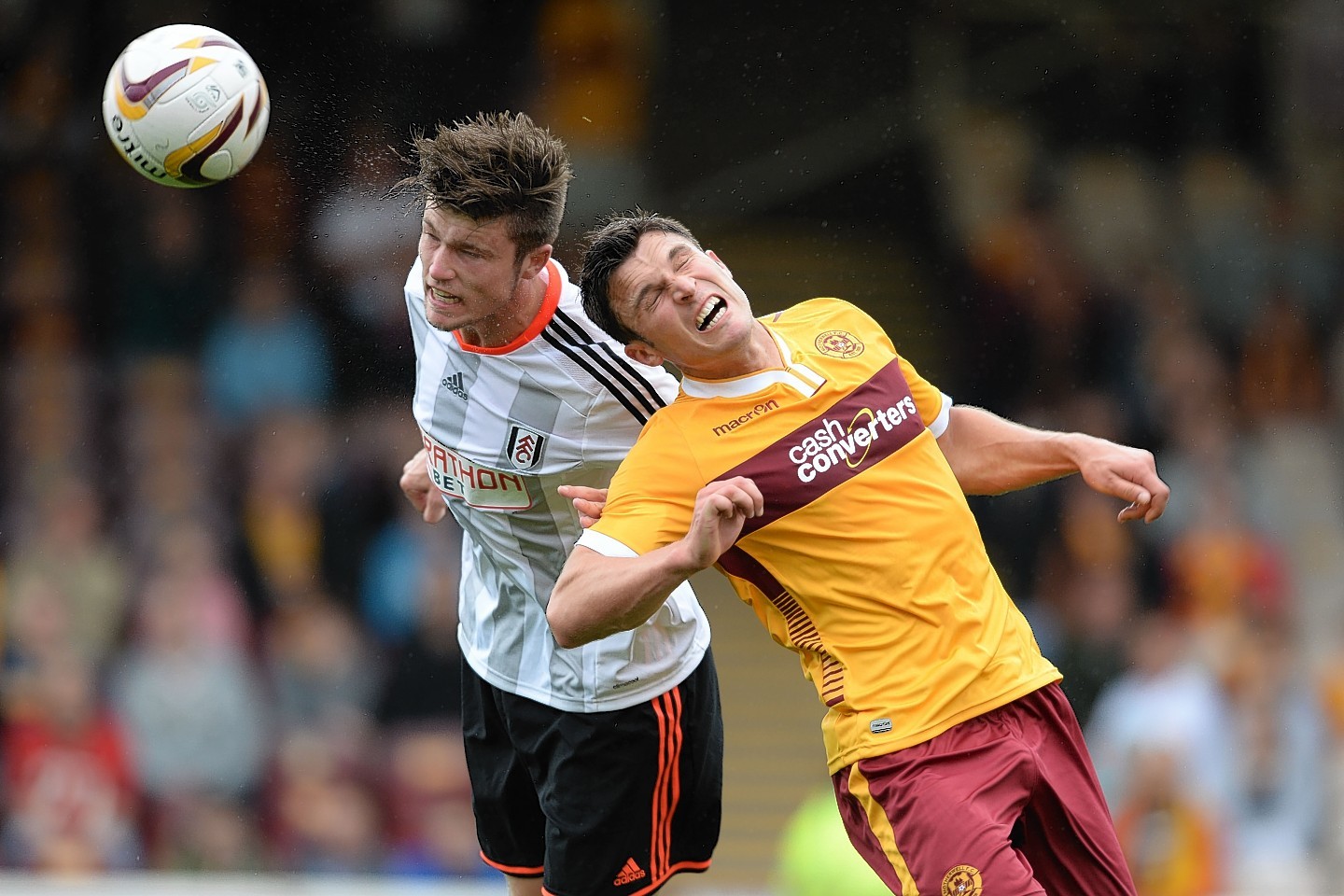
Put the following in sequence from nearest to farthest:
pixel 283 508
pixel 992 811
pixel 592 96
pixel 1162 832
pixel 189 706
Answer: pixel 992 811 < pixel 1162 832 < pixel 189 706 < pixel 283 508 < pixel 592 96

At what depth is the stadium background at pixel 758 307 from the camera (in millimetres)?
8156

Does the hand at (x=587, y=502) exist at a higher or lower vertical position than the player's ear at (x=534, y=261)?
lower

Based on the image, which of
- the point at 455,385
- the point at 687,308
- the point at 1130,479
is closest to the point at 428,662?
the point at 455,385

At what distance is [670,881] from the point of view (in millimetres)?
4586

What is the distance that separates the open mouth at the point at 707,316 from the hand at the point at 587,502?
1.37 ft

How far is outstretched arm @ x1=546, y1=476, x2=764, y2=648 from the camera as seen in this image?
10.7 ft

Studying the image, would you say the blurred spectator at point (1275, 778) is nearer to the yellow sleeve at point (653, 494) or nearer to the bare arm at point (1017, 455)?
the bare arm at point (1017, 455)

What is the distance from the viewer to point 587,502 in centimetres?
357

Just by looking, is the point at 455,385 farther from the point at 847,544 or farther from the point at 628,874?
the point at 628,874

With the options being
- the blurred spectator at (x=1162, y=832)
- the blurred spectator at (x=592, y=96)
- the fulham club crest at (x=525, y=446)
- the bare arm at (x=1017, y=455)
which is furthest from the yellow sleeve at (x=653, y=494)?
the blurred spectator at (x=592, y=96)

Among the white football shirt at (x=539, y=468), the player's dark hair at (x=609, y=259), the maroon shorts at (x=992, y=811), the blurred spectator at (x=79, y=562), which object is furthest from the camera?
the blurred spectator at (x=79, y=562)

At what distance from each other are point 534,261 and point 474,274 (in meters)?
0.16

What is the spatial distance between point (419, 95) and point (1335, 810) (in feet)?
20.9

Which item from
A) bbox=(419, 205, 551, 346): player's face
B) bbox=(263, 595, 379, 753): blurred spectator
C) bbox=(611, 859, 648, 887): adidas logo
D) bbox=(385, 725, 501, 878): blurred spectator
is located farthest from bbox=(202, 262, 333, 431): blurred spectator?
bbox=(419, 205, 551, 346): player's face
